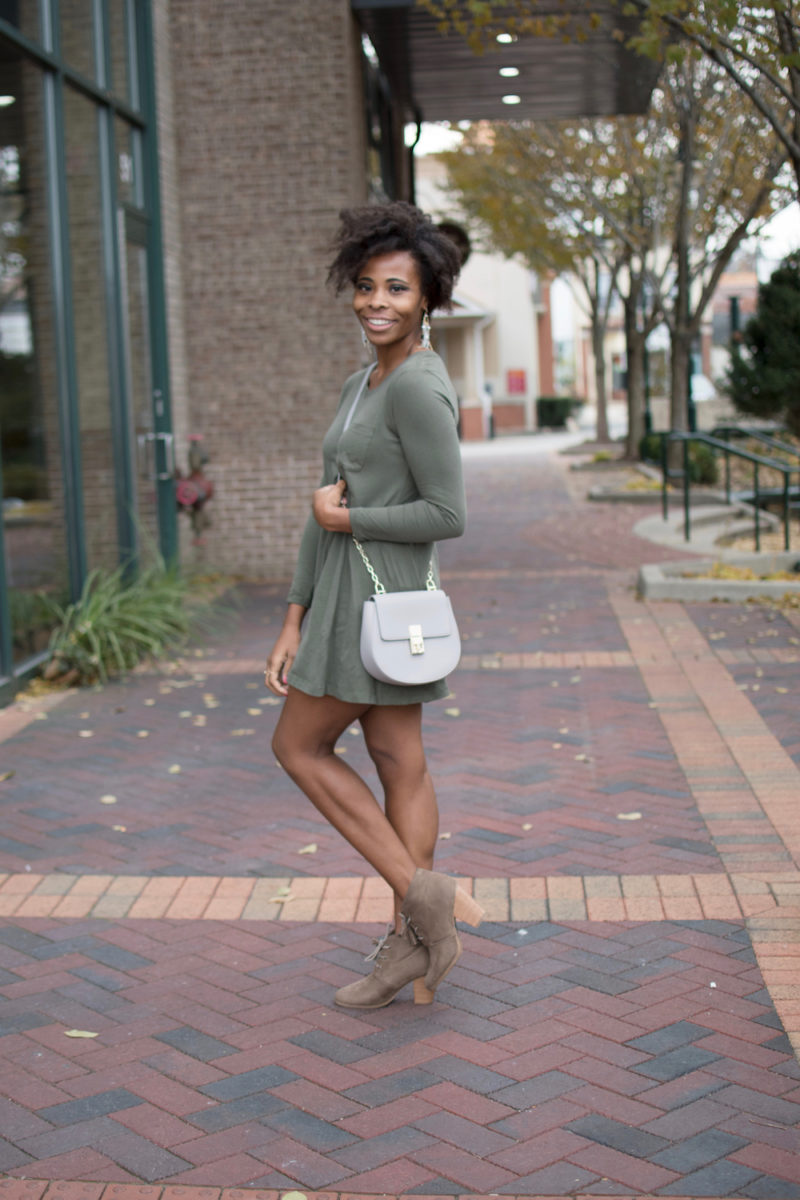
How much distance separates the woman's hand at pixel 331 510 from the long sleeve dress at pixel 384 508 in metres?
0.03

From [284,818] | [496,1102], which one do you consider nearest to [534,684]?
[284,818]

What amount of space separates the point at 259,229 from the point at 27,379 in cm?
395

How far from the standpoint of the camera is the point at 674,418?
18422mm

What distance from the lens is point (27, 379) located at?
8.12 metres

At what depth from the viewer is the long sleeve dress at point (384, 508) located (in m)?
3.34

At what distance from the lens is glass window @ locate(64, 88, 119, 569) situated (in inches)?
359

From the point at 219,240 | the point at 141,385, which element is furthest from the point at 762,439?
the point at 141,385

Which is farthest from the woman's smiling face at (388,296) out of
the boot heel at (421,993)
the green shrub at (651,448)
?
the green shrub at (651,448)

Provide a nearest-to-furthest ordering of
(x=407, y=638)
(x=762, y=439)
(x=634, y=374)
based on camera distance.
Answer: (x=407, y=638), (x=762, y=439), (x=634, y=374)

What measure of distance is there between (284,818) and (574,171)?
1762cm

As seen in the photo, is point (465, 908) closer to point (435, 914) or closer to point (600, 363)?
point (435, 914)

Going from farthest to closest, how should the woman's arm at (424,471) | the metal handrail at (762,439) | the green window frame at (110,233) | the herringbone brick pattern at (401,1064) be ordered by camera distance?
the metal handrail at (762,439) → the green window frame at (110,233) → the woman's arm at (424,471) → the herringbone brick pattern at (401,1064)

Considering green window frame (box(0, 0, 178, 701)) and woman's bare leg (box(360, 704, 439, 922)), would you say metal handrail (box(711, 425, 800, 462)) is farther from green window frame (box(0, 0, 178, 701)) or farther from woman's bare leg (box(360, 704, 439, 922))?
woman's bare leg (box(360, 704, 439, 922))

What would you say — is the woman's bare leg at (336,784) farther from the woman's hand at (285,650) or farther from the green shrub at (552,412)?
the green shrub at (552,412)
